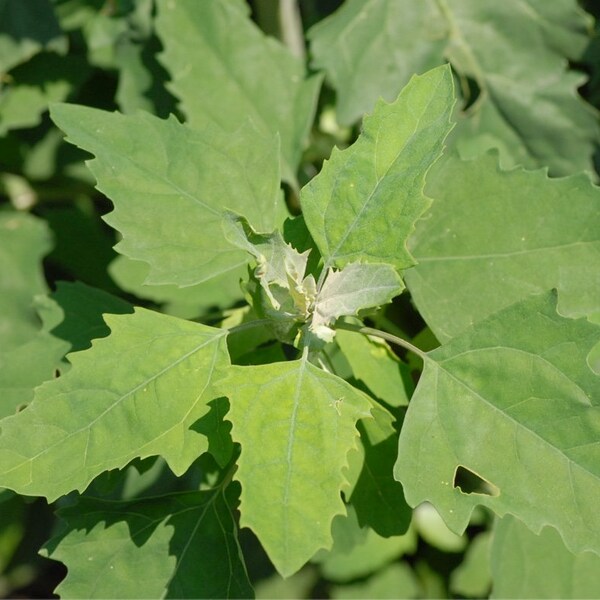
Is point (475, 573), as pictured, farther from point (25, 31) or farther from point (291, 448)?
point (25, 31)

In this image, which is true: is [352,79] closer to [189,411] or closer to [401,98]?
[401,98]

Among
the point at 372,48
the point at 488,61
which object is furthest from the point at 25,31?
the point at 488,61

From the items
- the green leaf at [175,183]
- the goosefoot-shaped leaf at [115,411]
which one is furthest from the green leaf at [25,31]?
the goosefoot-shaped leaf at [115,411]

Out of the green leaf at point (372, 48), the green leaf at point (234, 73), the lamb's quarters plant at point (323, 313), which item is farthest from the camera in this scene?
the green leaf at point (372, 48)

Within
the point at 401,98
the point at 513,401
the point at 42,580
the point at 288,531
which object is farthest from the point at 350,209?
the point at 42,580

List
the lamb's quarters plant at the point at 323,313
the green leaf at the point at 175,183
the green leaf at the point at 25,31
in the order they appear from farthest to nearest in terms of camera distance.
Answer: the green leaf at the point at 25,31, the green leaf at the point at 175,183, the lamb's quarters plant at the point at 323,313

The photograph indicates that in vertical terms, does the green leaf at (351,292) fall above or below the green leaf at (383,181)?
below

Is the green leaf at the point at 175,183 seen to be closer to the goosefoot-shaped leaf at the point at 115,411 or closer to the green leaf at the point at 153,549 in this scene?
the goosefoot-shaped leaf at the point at 115,411
